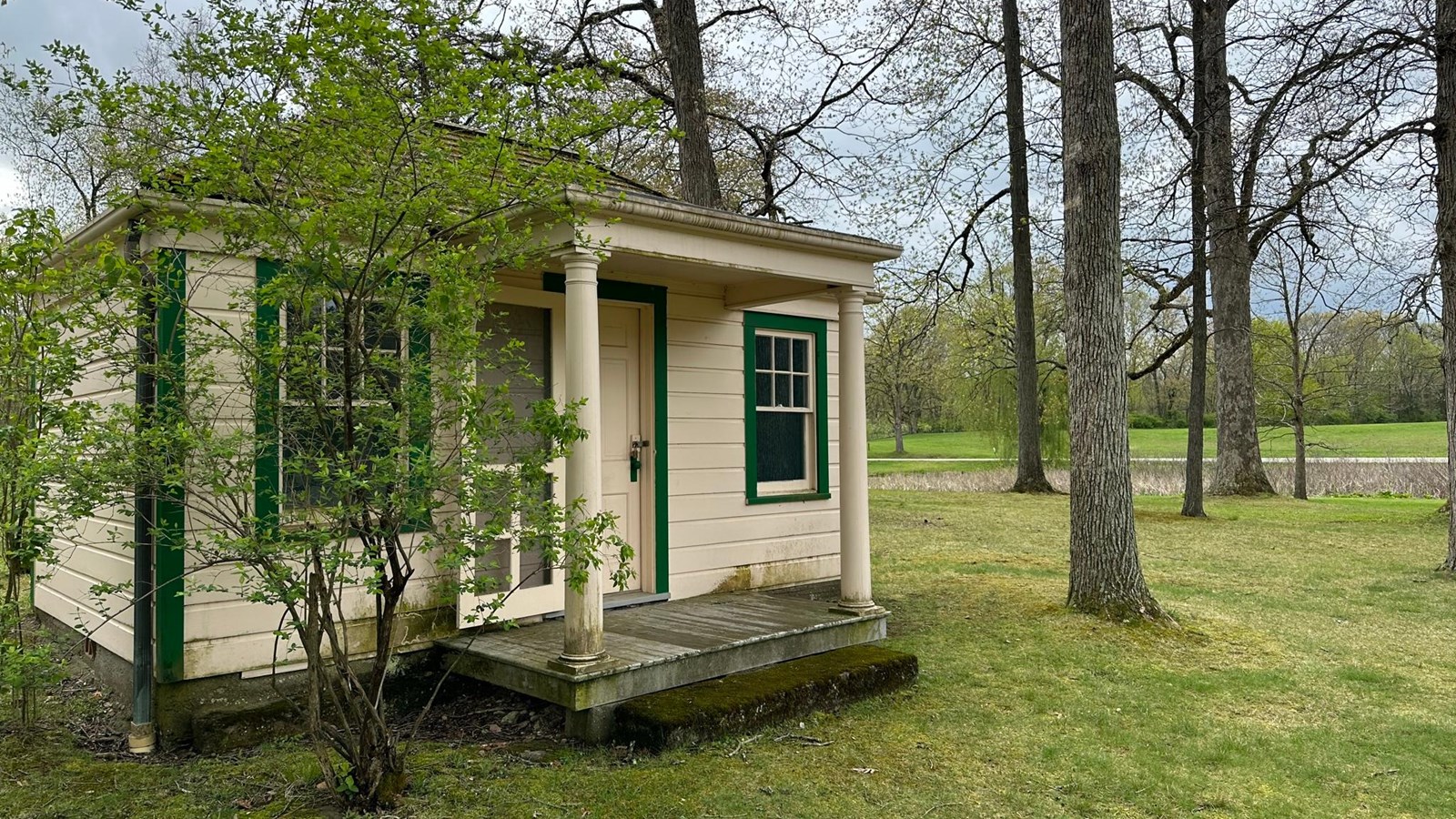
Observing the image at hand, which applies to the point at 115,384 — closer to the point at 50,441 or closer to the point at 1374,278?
the point at 50,441

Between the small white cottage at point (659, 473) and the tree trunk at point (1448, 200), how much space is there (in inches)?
245

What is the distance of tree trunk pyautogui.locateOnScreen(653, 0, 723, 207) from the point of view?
12.3m

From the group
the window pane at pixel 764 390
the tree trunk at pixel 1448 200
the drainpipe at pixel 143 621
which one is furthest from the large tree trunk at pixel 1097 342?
the drainpipe at pixel 143 621

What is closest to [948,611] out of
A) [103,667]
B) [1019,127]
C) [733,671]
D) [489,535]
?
[733,671]

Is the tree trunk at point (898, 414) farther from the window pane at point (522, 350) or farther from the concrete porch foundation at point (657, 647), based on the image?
the window pane at point (522, 350)

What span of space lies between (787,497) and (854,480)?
1287mm

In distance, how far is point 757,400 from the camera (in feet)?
23.2

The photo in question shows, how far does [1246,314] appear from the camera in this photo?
56.4 feet

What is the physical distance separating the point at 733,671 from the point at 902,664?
1.06m

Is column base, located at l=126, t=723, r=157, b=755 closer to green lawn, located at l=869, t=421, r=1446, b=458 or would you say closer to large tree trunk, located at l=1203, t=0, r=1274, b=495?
large tree trunk, located at l=1203, t=0, r=1274, b=495

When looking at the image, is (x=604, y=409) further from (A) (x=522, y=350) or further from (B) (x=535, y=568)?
(B) (x=535, y=568)

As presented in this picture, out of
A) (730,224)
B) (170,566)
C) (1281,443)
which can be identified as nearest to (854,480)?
(730,224)

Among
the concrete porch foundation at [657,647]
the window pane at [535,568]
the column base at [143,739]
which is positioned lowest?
the column base at [143,739]

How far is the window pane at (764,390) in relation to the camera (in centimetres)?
710
